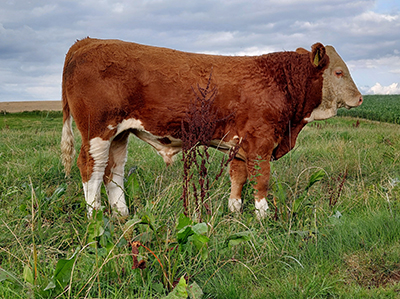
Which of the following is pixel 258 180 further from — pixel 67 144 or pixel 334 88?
pixel 67 144

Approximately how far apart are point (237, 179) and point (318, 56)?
1.79 meters

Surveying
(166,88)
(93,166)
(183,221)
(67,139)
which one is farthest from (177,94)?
(183,221)

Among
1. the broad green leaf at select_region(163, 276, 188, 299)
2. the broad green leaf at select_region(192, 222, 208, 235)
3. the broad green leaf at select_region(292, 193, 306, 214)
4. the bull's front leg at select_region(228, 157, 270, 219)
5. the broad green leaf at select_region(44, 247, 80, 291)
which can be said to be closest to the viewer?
the broad green leaf at select_region(163, 276, 188, 299)

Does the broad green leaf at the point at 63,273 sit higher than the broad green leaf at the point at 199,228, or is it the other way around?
the broad green leaf at the point at 199,228

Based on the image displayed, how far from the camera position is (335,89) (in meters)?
4.83

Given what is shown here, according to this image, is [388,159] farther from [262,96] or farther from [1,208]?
[1,208]

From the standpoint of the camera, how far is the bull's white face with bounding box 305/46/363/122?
15.8ft

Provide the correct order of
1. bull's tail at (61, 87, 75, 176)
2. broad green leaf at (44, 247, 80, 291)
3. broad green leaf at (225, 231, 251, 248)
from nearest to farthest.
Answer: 1. broad green leaf at (44, 247, 80, 291)
2. broad green leaf at (225, 231, 251, 248)
3. bull's tail at (61, 87, 75, 176)

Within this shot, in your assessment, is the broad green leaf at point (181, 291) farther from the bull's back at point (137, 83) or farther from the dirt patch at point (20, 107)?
the dirt patch at point (20, 107)

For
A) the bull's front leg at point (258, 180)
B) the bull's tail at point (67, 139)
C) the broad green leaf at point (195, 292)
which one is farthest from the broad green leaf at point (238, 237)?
the bull's tail at point (67, 139)

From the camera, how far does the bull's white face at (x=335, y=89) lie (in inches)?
189

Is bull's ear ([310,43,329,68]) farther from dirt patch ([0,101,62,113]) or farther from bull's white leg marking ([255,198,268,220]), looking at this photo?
dirt patch ([0,101,62,113])

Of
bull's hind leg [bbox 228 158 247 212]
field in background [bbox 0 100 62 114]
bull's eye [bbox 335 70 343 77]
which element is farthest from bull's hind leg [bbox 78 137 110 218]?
field in background [bbox 0 100 62 114]

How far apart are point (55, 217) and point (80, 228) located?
0.43 meters
